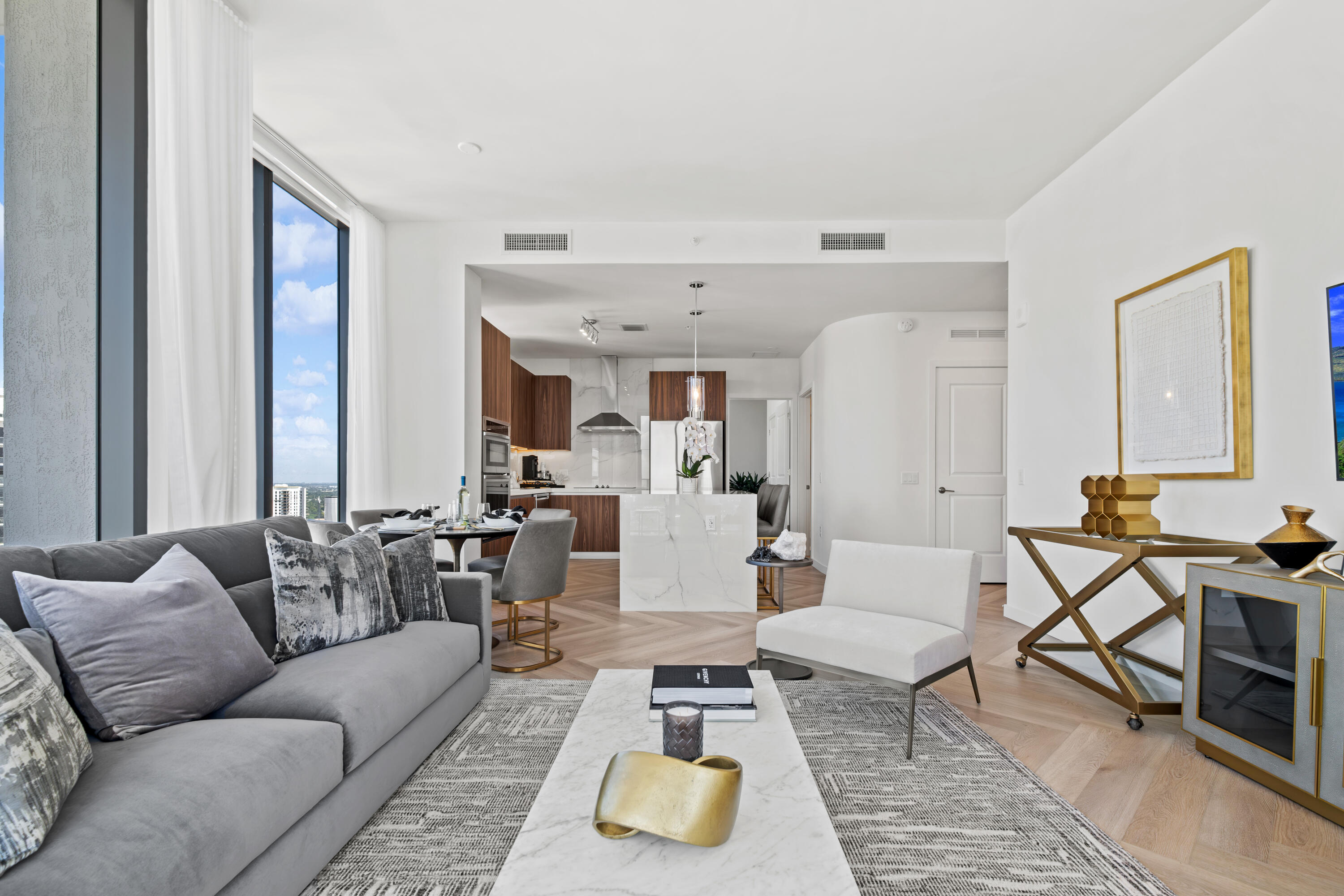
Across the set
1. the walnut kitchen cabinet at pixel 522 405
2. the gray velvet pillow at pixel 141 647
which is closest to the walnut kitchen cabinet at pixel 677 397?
the walnut kitchen cabinet at pixel 522 405

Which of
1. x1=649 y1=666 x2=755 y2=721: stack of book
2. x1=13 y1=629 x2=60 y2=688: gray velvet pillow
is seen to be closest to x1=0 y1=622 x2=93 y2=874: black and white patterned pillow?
x1=13 y1=629 x2=60 y2=688: gray velvet pillow

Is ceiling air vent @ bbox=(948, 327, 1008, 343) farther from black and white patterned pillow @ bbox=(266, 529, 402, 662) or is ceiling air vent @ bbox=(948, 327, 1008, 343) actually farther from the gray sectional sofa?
black and white patterned pillow @ bbox=(266, 529, 402, 662)

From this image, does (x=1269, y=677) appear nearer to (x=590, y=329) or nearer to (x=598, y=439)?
(x=590, y=329)

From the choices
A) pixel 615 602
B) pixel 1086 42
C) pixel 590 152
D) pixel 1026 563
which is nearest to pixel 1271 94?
pixel 1086 42

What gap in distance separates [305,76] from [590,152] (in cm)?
144

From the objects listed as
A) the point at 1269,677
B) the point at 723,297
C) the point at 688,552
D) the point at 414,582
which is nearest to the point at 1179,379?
the point at 1269,677

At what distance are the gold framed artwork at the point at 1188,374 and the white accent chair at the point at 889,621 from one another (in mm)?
1098

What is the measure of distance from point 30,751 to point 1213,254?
4.02 metres

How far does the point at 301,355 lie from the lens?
4.12m

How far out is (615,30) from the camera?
2.81 metres

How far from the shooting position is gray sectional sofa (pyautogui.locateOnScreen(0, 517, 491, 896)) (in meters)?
1.13

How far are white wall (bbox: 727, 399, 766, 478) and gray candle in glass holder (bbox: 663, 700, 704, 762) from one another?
8.30 meters

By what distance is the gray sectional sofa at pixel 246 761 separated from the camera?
113 cm

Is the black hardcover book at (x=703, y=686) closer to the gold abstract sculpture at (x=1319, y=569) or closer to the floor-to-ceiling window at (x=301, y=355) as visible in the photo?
the gold abstract sculpture at (x=1319, y=569)
